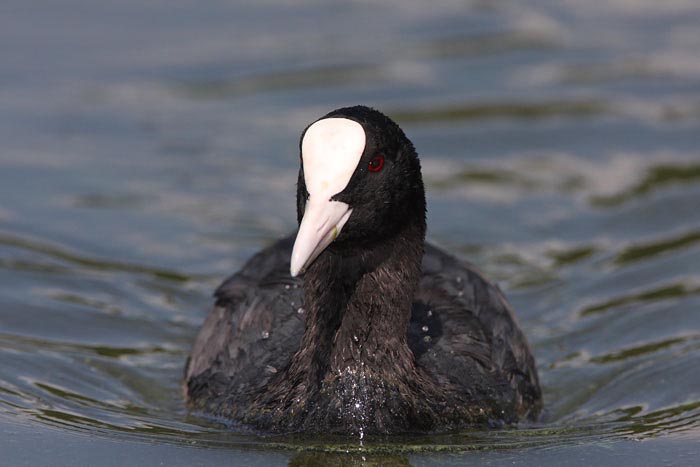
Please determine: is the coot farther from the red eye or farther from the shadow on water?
the shadow on water

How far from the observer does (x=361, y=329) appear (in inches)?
231

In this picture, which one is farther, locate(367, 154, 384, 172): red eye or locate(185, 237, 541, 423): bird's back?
locate(185, 237, 541, 423): bird's back

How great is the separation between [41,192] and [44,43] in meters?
2.93

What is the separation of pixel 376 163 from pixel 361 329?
31.6 inches

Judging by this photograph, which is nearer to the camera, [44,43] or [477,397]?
[477,397]

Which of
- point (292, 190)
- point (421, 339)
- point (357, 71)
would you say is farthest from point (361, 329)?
point (357, 71)

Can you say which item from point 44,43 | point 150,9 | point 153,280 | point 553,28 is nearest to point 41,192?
point 153,280

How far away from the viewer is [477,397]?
6129 mm

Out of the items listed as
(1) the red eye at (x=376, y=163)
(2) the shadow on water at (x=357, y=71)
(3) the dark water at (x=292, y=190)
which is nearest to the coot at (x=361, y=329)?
(1) the red eye at (x=376, y=163)

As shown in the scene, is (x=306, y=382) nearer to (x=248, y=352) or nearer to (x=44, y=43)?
(x=248, y=352)

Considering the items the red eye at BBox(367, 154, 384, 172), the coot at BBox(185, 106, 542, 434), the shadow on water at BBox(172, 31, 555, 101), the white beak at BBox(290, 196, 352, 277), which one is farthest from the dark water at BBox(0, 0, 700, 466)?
the red eye at BBox(367, 154, 384, 172)

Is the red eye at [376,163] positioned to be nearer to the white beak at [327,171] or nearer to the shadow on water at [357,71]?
the white beak at [327,171]

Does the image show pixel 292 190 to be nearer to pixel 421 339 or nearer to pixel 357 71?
pixel 357 71

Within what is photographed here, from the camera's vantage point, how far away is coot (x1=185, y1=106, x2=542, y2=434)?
5410mm
